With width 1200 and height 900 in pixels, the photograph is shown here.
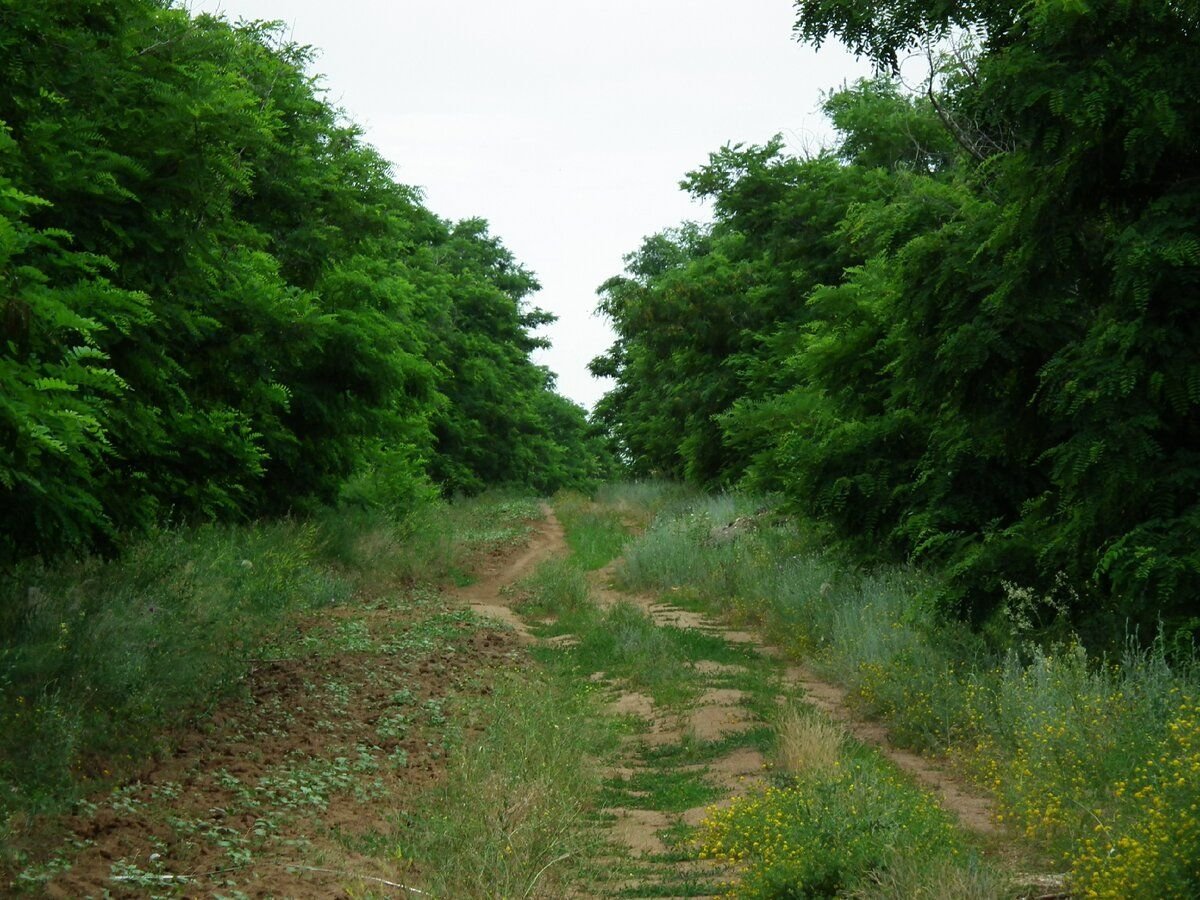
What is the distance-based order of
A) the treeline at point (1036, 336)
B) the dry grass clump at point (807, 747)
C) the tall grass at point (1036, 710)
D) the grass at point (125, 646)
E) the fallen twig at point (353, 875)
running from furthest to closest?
the treeline at point (1036, 336), the dry grass clump at point (807, 747), the grass at point (125, 646), the fallen twig at point (353, 875), the tall grass at point (1036, 710)

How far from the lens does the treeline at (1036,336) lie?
859cm

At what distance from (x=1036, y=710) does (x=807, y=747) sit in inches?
63.2

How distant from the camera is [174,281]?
9977mm

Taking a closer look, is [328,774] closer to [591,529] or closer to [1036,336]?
[1036,336]

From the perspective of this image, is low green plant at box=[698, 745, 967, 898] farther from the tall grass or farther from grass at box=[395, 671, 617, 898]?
grass at box=[395, 671, 617, 898]

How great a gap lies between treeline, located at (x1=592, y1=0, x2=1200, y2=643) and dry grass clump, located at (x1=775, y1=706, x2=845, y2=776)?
2.37m

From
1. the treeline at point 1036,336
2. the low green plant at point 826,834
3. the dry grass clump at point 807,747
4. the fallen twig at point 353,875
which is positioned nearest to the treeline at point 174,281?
the fallen twig at point 353,875

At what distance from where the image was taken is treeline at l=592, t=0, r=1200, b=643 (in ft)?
28.2

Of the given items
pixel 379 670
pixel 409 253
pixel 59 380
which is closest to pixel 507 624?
pixel 379 670

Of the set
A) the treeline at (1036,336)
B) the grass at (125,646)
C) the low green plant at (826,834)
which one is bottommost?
the low green plant at (826,834)

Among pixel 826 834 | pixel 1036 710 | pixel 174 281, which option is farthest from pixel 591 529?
pixel 826 834

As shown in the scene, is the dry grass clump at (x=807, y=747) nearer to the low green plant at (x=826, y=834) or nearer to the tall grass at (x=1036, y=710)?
the low green plant at (x=826, y=834)

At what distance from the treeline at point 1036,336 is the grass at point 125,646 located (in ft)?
22.5

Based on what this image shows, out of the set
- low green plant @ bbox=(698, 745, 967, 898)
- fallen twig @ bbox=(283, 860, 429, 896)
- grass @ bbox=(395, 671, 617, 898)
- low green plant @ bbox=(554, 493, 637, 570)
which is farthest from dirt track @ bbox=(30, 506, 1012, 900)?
low green plant @ bbox=(554, 493, 637, 570)
